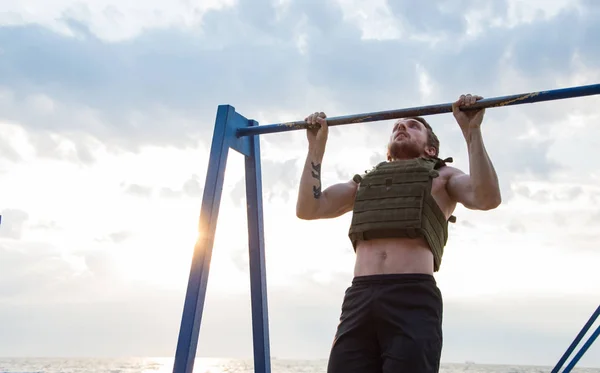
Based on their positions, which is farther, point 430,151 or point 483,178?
point 430,151

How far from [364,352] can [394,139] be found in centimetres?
100

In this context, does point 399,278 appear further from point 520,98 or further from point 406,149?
point 520,98

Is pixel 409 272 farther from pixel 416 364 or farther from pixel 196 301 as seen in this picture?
pixel 196 301

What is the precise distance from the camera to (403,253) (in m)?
2.61

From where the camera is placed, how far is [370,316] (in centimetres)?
256

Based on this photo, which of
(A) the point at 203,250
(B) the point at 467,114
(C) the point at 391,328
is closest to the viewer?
(C) the point at 391,328

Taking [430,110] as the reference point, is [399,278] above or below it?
below

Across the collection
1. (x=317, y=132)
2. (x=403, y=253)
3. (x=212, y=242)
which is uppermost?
(x=317, y=132)

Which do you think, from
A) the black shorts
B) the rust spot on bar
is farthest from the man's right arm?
the rust spot on bar

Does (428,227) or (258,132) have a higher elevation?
(258,132)

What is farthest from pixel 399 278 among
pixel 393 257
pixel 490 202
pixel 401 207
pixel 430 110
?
pixel 430 110

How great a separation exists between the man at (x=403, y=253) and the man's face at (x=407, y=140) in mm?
61

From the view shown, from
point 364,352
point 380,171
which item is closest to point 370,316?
point 364,352

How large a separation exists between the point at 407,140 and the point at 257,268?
1.06m
